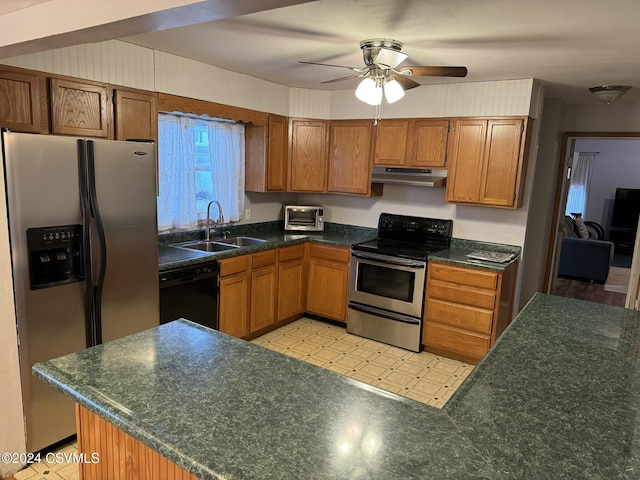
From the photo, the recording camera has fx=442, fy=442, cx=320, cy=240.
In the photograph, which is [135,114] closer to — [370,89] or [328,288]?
[370,89]

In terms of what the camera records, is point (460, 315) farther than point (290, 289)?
No

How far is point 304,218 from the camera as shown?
4.89 m

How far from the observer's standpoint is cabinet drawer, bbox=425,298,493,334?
3621 millimetres

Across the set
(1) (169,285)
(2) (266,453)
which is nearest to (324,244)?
(1) (169,285)

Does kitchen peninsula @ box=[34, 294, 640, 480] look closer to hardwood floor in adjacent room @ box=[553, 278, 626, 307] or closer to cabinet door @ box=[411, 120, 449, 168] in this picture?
cabinet door @ box=[411, 120, 449, 168]

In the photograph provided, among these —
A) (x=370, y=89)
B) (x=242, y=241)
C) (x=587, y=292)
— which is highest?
(x=370, y=89)

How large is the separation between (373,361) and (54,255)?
2.52 meters

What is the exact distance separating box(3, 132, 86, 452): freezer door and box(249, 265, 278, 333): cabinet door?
5.40 feet

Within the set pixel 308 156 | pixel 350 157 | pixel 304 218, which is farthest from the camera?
pixel 304 218

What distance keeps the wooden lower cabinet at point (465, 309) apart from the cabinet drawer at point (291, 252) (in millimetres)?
1303

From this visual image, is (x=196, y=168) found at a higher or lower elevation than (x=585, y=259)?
higher

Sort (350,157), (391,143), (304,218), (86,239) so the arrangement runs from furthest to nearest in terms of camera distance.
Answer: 1. (304,218)
2. (350,157)
3. (391,143)
4. (86,239)

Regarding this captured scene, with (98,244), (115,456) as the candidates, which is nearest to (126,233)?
(98,244)

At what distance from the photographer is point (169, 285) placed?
308 cm
